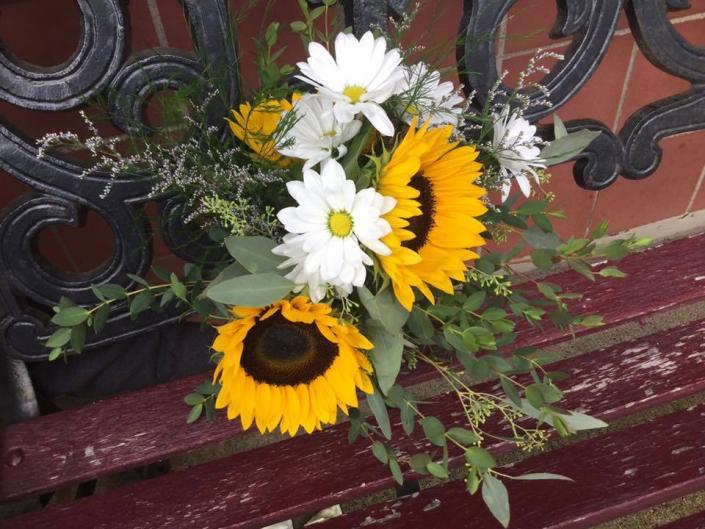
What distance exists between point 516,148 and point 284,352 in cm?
37

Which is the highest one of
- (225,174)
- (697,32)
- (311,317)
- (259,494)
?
(697,32)

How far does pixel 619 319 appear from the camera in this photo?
1.00m

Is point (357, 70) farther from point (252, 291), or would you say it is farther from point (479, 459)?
point (479, 459)

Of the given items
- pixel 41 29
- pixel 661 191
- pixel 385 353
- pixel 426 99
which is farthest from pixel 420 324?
pixel 661 191

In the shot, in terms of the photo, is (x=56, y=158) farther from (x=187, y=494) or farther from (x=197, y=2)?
(x=187, y=494)

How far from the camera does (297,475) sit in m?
0.91

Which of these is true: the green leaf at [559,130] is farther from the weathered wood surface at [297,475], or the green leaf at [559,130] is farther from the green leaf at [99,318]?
the green leaf at [99,318]

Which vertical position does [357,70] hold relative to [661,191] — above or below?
above

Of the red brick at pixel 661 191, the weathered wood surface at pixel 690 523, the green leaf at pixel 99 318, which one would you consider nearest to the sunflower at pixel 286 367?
the green leaf at pixel 99 318

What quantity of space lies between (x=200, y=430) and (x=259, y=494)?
13 centimetres

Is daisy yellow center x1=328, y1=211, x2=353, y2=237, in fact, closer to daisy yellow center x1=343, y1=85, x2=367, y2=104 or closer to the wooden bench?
daisy yellow center x1=343, y1=85, x2=367, y2=104

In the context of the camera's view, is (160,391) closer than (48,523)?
No

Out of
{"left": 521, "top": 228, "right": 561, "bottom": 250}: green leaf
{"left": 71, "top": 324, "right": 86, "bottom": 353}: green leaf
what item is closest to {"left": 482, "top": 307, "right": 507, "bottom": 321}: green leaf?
{"left": 521, "top": 228, "right": 561, "bottom": 250}: green leaf

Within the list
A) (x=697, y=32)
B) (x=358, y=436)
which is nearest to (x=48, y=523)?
(x=358, y=436)
